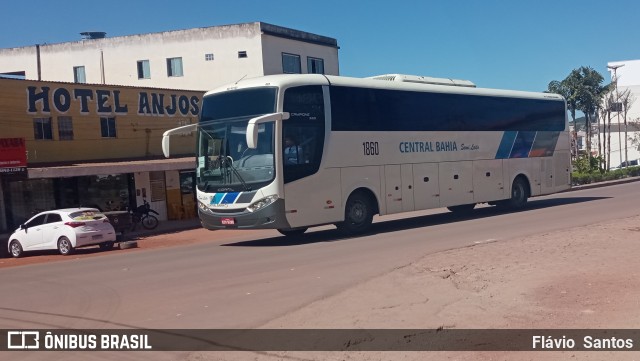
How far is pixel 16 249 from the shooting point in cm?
2241

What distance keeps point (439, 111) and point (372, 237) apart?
566 cm

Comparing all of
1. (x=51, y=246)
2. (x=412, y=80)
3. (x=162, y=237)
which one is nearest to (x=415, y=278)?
(x=412, y=80)

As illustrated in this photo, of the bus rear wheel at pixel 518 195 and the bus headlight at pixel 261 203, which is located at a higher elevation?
the bus headlight at pixel 261 203

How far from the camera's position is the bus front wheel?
750 inches

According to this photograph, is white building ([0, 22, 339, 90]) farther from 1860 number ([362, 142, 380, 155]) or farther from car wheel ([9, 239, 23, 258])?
1860 number ([362, 142, 380, 155])

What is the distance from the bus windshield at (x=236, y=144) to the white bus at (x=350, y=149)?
1.0 inches

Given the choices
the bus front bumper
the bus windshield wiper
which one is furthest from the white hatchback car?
the bus windshield wiper

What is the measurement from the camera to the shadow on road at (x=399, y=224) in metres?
19.1

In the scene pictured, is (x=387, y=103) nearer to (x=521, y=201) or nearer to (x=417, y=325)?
(x=521, y=201)

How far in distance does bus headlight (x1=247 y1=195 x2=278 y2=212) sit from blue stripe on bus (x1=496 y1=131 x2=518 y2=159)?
34.8 feet

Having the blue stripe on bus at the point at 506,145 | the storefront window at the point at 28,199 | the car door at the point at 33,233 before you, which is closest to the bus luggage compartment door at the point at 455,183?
the blue stripe on bus at the point at 506,145

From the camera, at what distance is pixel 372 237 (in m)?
18.6

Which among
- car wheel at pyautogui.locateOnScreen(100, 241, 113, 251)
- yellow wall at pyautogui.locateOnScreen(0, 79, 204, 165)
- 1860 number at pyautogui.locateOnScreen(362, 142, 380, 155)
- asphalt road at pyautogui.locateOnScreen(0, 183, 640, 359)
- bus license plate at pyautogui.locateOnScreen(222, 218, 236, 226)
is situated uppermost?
yellow wall at pyautogui.locateOnScreen(0, 79, 204, 165)

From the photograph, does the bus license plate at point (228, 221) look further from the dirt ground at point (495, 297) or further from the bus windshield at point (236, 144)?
the dirt ground at point (495, 297)
